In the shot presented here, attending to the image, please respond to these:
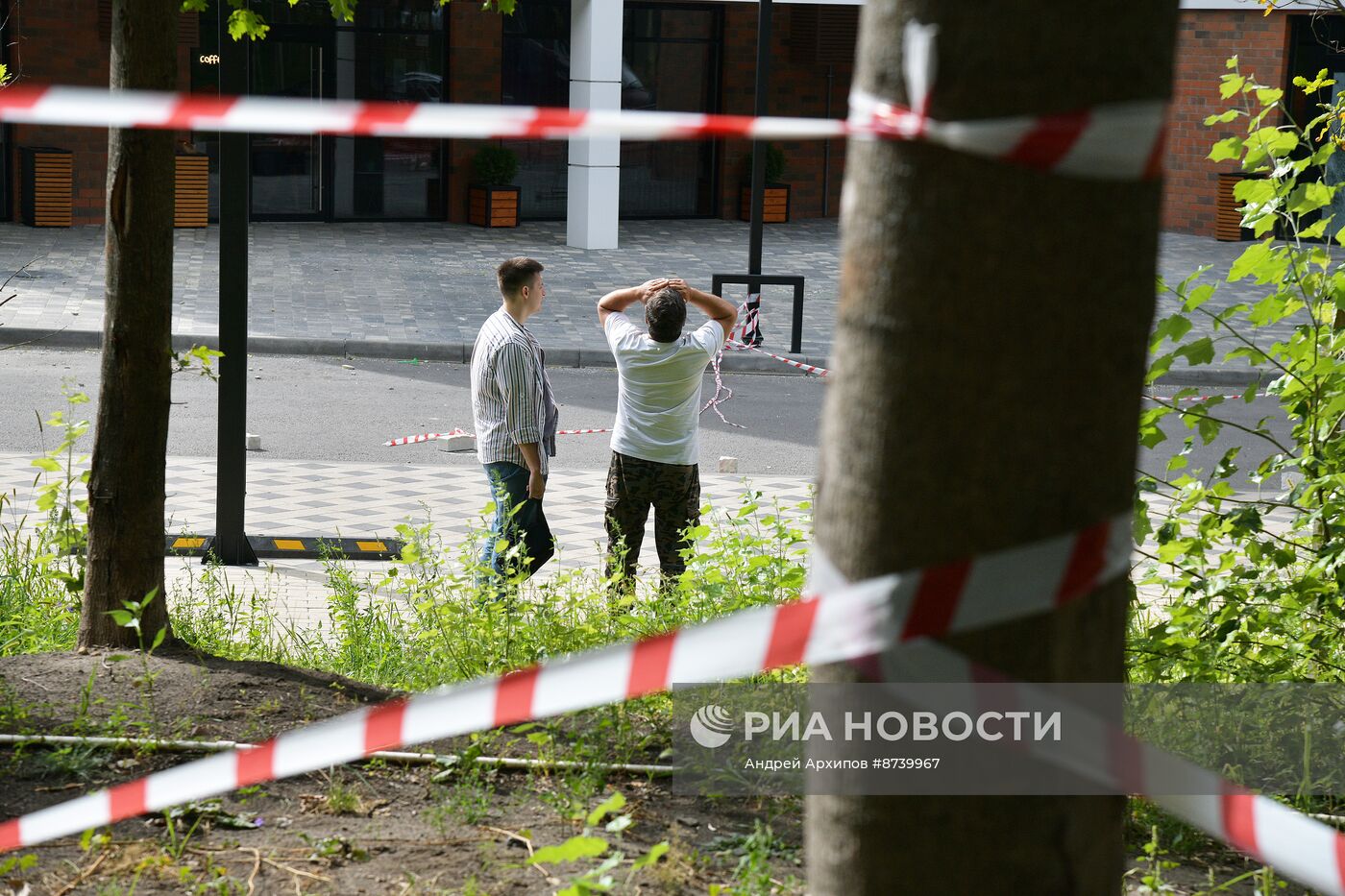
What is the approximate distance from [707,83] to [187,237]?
33.5 feet

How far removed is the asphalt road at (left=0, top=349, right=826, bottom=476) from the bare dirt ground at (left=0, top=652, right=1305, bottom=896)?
21.7 feet

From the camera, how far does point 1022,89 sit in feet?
5.25

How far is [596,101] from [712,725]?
19.6 metres

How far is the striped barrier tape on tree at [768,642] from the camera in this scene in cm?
165

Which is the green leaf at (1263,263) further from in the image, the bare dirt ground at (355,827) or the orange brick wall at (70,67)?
the orange brick wall at (70,67)

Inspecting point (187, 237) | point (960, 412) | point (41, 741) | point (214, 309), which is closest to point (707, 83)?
point (187, 237)

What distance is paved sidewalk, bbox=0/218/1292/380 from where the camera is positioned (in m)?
14.8

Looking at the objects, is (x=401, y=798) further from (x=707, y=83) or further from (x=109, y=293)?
(x=707, y=83)

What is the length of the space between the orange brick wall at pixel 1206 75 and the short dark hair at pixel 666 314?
66.4 ft

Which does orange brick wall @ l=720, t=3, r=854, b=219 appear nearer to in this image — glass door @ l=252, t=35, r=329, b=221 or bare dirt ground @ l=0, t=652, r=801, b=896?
glass door @ l=252, t=35, r=329, b=221

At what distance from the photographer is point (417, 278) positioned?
61.8 feet

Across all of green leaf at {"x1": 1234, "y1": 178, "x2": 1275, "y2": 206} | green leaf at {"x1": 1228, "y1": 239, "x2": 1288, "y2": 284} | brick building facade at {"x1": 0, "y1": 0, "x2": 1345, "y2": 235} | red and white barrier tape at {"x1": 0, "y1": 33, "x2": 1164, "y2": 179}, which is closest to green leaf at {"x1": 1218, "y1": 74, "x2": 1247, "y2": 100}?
green leaf at {"x1": 1234, "y1": 178, "x2": 1275, "y2": 206}

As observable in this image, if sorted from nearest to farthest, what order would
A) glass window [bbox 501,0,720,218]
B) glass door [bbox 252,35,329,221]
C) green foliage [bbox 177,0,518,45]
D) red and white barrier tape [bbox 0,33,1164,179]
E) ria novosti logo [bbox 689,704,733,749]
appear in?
1. red and white barrier tape [bbox 0,33,1164,179]
2. ria novosti logo [bbox 689,704,733,749]
3. green foliage [bbox 177,0,518,45]
4. glass door [bbox 252,35,329,221]
5. glass window [bbox 501,0,720,218]

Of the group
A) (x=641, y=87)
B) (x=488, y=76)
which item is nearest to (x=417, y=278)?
(x=488, y=76)
